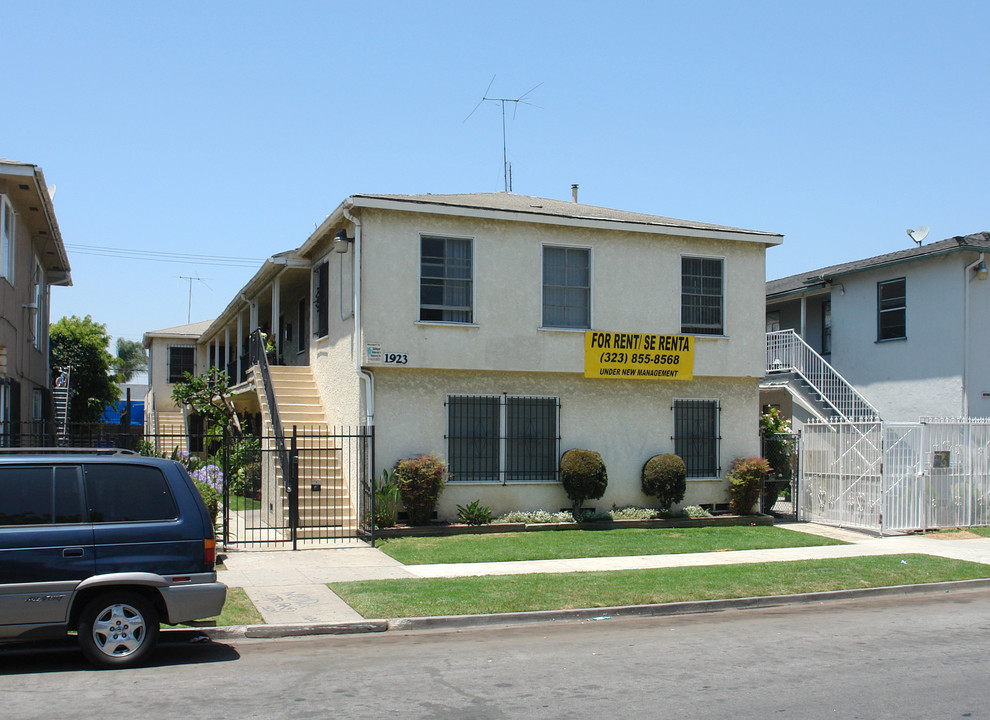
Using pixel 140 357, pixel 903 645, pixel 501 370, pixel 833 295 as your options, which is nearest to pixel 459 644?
pixel 903 645

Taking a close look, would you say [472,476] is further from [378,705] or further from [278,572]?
[378,705]

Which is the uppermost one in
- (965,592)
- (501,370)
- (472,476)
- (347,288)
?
(347,288)

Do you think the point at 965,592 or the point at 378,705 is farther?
the point at 965,592

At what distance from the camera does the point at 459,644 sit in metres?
9.20

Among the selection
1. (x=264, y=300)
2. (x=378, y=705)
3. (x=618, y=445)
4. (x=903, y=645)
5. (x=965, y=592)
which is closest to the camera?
(x=378, y=705)

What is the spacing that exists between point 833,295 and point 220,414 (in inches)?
650

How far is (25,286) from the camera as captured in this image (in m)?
18.5

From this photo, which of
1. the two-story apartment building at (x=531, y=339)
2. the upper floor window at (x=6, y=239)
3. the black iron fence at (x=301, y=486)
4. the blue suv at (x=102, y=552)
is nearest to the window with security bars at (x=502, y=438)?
the two-story apartment building at (x=531, y=339)

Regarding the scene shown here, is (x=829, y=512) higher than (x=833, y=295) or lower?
lower

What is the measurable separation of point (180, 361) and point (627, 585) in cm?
3296

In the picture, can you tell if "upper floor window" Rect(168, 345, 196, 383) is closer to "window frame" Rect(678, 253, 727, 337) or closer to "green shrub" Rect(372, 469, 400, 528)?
"green shrub" Rect(372, 469, 400, 528)

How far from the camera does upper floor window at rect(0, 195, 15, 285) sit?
1437cm

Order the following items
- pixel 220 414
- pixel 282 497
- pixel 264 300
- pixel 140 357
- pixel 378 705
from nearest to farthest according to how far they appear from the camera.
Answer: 1. pixel 378 705
2. pixel 282 497
3. pixel 220 414
4. pixel 264 300
5. pixel 140 357

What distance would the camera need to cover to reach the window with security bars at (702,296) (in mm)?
19188
